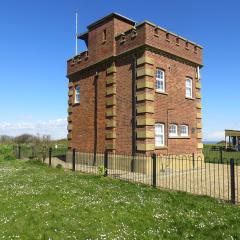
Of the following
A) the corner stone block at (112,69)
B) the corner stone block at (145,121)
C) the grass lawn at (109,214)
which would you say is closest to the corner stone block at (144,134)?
the corner stone block at (145,121)

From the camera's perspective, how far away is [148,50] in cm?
2031

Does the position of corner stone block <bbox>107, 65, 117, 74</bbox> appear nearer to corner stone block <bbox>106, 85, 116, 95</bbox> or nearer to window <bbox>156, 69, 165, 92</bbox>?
corner stone block <bbox>106, 85, 116, 95</bbox>

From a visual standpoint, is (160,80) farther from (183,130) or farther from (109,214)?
(109,214)

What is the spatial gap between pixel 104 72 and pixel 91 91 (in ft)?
6.79

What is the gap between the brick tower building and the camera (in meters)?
20.2

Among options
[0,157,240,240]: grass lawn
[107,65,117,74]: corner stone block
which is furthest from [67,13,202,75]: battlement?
[0,157,240,240]: grass lawn

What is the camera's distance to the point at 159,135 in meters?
21.0

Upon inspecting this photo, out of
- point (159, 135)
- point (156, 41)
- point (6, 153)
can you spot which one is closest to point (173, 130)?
point (159, 135)

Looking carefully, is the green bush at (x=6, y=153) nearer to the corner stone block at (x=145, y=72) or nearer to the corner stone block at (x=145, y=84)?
the corner stone block at (x=145, y=84)

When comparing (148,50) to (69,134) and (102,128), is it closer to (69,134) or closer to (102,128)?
(102,128)

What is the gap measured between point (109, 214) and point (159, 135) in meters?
12.1

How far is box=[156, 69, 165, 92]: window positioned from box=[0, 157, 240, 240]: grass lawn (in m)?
9.16

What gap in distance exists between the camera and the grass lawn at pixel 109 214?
7.86 m

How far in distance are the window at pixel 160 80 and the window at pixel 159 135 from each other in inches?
92.9
